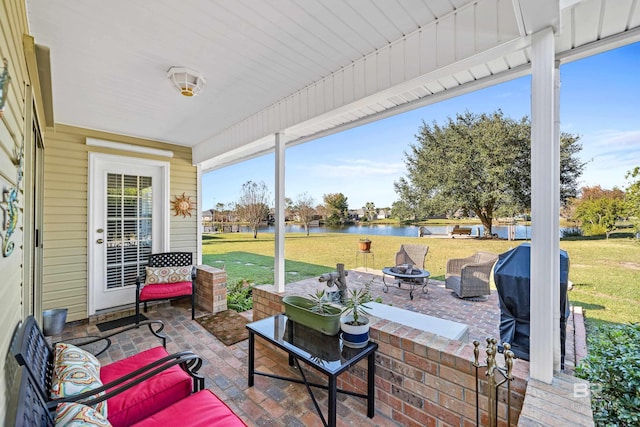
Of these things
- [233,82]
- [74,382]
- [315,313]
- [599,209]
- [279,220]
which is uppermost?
[233,82]

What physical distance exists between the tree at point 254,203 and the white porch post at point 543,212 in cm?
910

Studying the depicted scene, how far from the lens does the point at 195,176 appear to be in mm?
4766

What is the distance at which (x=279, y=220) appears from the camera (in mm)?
2947

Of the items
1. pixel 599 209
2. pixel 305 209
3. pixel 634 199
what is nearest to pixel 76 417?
pixel 634 199

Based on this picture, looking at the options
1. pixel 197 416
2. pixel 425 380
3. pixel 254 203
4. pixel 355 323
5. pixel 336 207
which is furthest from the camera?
pixel 254 203

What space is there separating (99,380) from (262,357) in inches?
55.8

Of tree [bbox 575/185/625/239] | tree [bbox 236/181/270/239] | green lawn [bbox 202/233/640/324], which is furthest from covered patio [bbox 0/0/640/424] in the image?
tree [bbox 236/181/270/239]

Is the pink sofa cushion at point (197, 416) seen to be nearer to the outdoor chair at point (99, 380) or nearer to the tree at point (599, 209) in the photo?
the outdoor chair at point (99, 380)

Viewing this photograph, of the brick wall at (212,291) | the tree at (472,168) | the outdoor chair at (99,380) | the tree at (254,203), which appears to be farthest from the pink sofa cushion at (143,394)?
the tree at (254,203)

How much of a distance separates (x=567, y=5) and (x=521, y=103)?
565 centimetres

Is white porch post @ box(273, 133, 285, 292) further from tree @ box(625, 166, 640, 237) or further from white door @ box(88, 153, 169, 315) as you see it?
tree @ box(625, 166, 640, 237)

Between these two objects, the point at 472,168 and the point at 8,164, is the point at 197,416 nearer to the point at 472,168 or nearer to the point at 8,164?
the point at 8,164

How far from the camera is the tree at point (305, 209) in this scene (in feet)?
28.9

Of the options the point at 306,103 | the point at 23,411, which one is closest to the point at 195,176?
the point at 306,103
